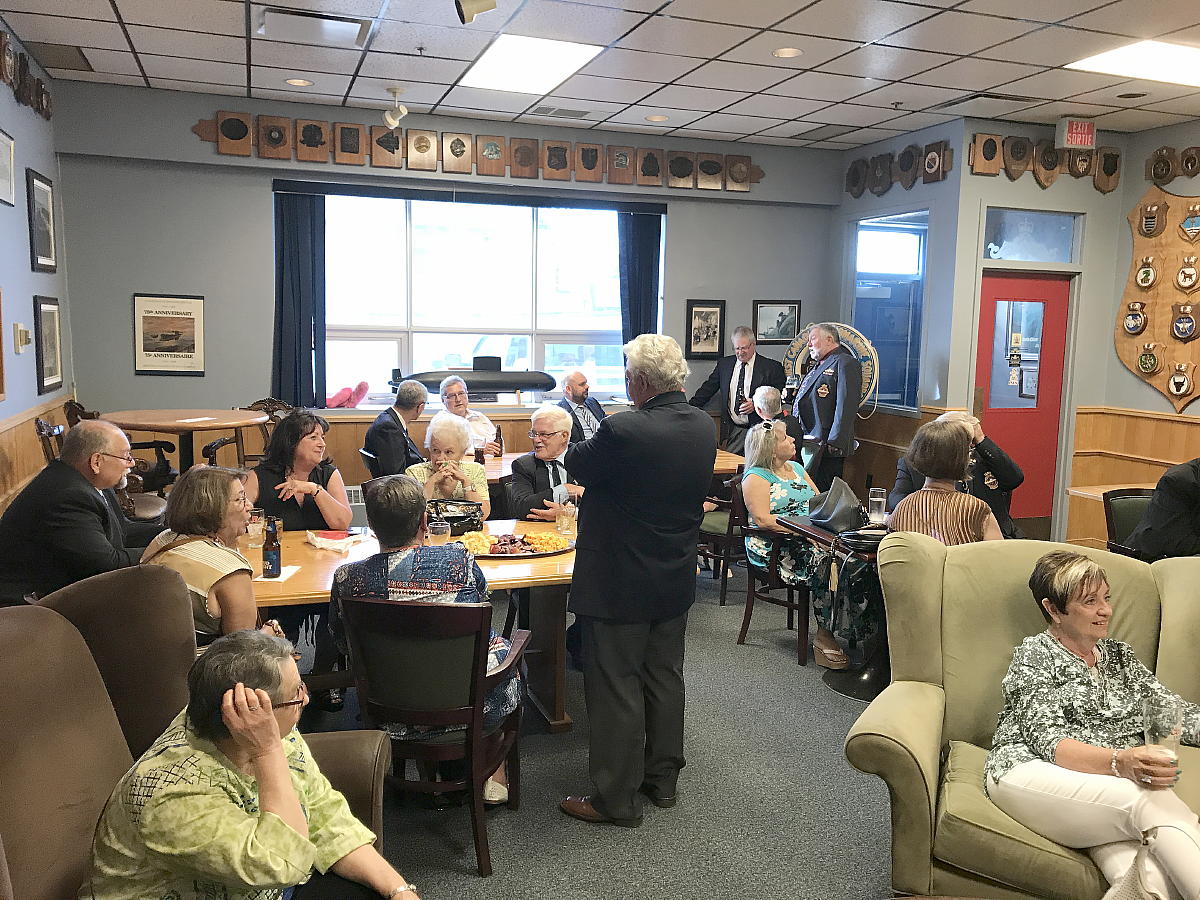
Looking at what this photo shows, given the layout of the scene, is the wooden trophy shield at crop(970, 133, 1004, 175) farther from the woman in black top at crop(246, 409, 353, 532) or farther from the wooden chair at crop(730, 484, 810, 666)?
the woman in black top at crop(246, 409, 353, 532)

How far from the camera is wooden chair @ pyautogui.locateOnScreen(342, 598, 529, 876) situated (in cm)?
242

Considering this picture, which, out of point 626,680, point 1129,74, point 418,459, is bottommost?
point 626,680

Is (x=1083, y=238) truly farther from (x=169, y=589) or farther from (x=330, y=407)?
(x=169, y=589)

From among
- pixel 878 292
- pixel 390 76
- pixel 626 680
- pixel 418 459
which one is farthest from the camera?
pixel 878 292

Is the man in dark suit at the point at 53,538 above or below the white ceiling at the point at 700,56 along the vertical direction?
below

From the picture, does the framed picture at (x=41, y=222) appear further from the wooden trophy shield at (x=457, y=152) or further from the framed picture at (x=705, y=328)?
the framed picture at (x=705, y=328)

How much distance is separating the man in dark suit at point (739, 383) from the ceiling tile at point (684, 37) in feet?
8.94

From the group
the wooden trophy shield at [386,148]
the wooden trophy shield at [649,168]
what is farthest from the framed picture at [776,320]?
the wooden trophy shield at [386,148]

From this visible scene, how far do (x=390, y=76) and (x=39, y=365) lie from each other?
2.61 meters

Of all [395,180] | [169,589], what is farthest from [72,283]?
[169,589]

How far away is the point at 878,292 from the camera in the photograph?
7.43 metres

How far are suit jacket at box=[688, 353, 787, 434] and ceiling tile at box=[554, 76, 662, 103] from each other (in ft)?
7.54

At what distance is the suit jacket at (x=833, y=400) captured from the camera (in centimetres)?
655

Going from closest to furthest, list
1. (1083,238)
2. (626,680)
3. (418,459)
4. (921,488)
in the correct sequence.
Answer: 1. (626,680)
2. (921,488)
3. (418,459)
4. (1083,238)
